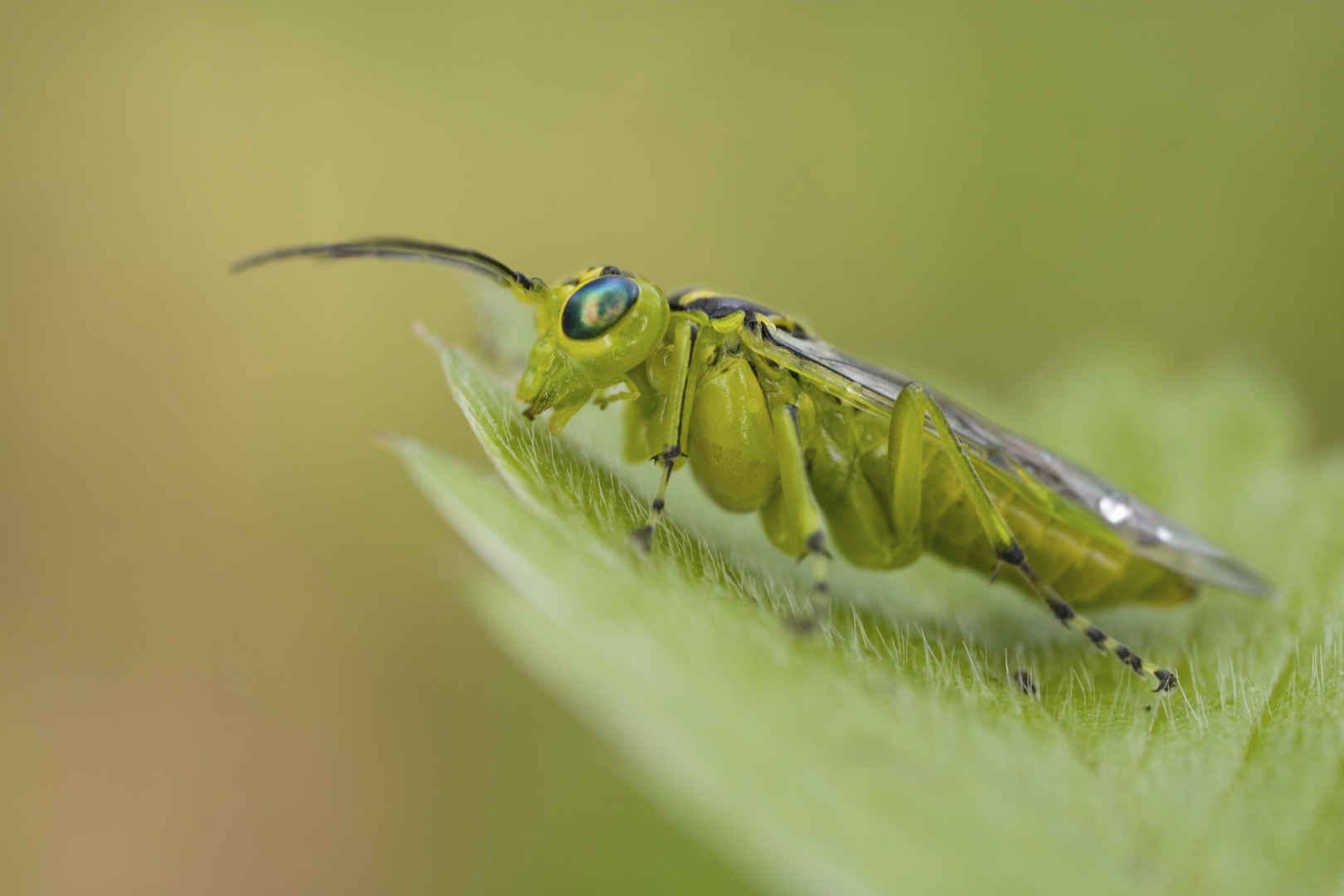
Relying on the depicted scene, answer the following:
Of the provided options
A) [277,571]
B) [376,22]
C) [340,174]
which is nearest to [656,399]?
[277,571]

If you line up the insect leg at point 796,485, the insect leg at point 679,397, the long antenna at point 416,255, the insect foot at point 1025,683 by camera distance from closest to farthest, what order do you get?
the insect foot at point 1025,683 < the insect leg at point 796,485 < the long antenna at point 416,255 < the insect leg at point 679,397

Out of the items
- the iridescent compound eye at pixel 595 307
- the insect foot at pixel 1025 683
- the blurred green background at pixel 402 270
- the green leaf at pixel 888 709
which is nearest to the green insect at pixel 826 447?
the iridescent compound eye at pixel 595 307

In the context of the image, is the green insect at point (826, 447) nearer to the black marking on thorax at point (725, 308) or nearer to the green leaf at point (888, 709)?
the black marking on thorax at point (725, 308)

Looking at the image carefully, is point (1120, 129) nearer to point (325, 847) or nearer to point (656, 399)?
point (656, 399)

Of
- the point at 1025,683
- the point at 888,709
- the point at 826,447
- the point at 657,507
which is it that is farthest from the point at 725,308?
the point at 888,709

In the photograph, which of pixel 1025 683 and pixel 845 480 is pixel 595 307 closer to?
pixel 845 480
